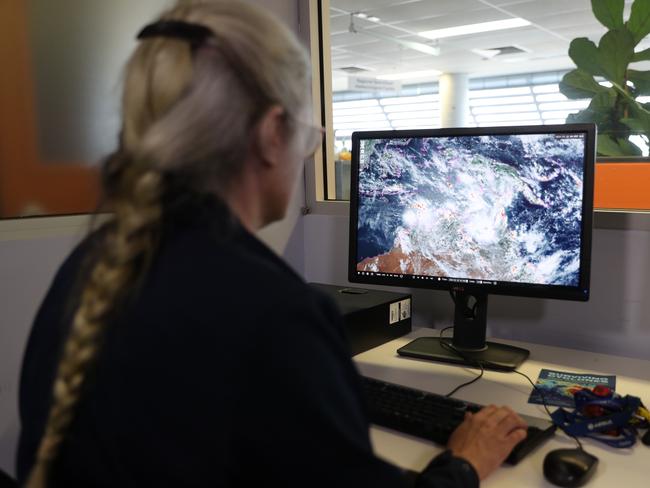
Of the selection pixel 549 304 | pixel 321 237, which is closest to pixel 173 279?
pixel 549 304

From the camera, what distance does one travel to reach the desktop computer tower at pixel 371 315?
1455 millimetres

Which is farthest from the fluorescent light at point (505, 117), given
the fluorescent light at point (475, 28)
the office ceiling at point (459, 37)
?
the fluorescent light at point (475, 28)

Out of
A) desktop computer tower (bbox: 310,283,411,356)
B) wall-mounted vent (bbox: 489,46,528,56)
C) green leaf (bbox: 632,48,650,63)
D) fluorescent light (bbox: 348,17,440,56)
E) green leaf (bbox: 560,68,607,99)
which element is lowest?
desktop computer tower (bbox: 310,283,411,356)

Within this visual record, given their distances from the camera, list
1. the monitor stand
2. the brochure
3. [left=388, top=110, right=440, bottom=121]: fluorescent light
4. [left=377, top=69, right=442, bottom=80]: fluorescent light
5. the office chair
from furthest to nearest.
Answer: [left=388, top=110, right=440, bottom=121]: fluorescent light
[left=377, top=69, right=442, bottom=80]: fluorescent light
the monitor stand
the brochure
the office chair

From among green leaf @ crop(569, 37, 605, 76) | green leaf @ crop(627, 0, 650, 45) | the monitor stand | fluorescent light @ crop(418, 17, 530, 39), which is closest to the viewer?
the monitor stand

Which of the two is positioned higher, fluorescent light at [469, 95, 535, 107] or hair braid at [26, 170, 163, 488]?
fluorescent light at [469, 95, 535, 107]

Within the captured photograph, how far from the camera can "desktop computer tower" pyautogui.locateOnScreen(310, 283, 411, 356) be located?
1.46 metres

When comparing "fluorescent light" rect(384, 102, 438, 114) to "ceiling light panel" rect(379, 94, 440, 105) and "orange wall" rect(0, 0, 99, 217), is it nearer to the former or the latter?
"ceiling light panel" rect(379, 94, 440, 105)

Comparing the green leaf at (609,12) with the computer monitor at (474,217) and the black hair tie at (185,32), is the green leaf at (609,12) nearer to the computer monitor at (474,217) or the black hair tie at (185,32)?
Answer: the computer monitor at (474,217)

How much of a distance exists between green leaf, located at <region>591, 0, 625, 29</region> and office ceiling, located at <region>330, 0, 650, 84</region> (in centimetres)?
321

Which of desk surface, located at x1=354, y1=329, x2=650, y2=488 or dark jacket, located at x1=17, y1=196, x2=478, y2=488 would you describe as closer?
dark jacket, located at x1=17, y1=196, x2=478, y2=488

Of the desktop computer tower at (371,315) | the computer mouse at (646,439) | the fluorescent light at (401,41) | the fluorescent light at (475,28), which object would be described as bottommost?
the computer mouse at (646,439)

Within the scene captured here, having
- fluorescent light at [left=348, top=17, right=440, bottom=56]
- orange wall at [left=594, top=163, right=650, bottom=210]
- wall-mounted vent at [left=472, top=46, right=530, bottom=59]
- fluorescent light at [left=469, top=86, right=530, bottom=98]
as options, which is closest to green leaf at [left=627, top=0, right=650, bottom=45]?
orange wall at [left=594, top=163, right=650, bottom=210]

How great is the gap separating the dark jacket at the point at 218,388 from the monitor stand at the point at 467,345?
2.69 ft
